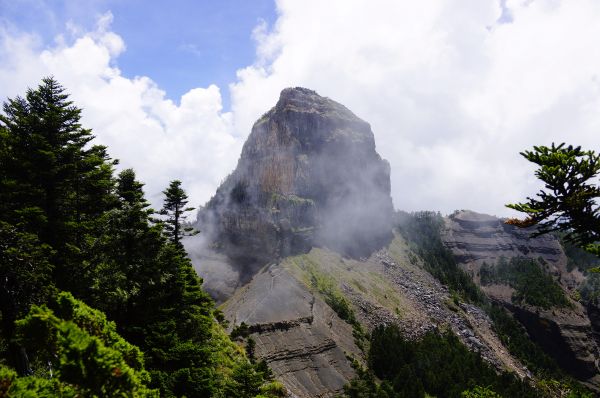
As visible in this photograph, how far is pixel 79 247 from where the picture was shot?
1115 inches

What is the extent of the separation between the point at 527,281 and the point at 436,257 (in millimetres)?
39739

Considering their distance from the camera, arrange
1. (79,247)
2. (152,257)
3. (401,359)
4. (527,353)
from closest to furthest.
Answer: (79,247) → (152,257) → (401,359) → (527,353)

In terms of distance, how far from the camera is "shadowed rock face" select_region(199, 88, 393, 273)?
142 meters

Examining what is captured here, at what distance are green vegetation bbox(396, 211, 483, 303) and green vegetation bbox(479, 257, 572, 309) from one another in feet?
50.6

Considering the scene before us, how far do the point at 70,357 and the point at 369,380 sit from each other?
2906 inches

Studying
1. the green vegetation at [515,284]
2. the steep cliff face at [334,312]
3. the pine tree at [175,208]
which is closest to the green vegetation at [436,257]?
the green vegetation at [515,284]

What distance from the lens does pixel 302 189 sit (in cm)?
15188

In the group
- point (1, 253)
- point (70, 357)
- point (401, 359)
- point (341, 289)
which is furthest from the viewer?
point (341, 289)

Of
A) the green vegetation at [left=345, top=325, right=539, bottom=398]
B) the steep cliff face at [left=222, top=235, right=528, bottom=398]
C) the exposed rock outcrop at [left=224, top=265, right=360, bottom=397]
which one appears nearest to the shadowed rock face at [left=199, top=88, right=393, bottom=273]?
the steep cliff face at [left=222, top=235, right=528, bottom=398]

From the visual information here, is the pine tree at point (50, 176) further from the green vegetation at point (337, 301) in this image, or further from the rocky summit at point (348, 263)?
the green vegetation at point (337, 301)

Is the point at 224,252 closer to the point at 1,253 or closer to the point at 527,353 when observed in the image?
the point at 527,353

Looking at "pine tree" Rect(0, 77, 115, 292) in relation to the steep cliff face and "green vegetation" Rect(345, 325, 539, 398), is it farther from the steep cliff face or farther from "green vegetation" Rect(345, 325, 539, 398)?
"green vegetation" Rect(345, 325, 539, 398)

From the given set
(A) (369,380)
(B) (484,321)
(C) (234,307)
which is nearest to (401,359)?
(A) (369,380)

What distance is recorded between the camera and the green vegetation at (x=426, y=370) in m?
82.6
